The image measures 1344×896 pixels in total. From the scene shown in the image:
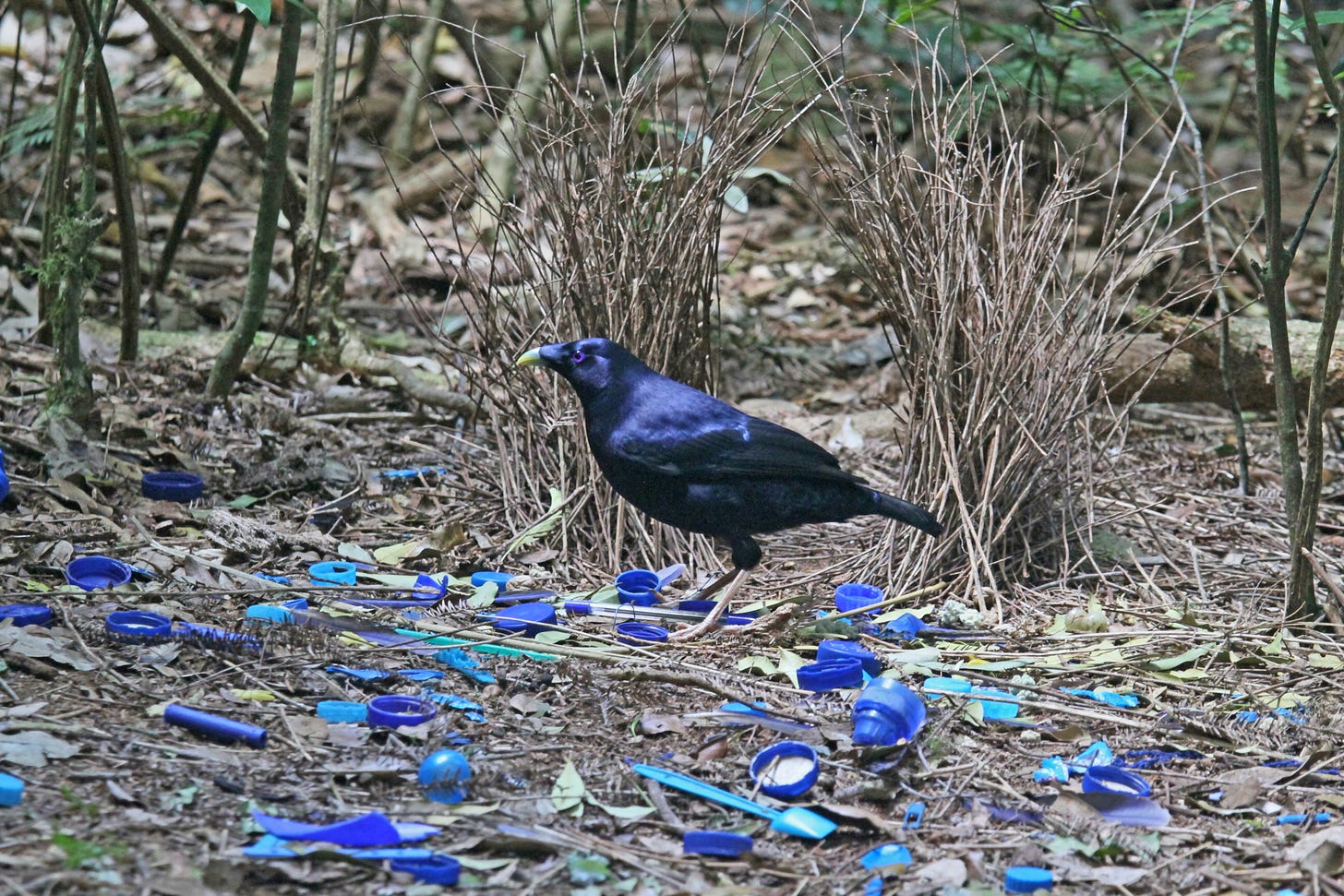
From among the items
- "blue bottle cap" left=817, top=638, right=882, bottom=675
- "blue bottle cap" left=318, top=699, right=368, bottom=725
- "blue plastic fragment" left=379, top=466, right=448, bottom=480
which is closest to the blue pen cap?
"blue bottle cap" left=318, top=699, right=368, bottom=725

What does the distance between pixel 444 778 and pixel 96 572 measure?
1352 mm

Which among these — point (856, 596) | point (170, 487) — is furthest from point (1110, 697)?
point (170, 487)

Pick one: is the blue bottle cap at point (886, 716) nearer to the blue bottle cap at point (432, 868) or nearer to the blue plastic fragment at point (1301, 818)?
the blue plastic fragment at point (1301, 818)

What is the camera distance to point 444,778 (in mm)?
2285

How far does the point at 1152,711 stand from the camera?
9.61 ft

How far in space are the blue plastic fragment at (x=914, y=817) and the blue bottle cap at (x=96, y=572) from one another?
189 centimetres

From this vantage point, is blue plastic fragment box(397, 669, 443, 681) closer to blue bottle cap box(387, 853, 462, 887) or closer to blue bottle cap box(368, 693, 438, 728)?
blue bottle cap box(368, 693, 438, 728)

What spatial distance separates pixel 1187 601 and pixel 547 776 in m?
1.94

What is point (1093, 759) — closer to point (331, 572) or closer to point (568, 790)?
point (568, 790)

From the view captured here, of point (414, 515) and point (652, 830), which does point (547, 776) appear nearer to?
Result: point (652, 830)

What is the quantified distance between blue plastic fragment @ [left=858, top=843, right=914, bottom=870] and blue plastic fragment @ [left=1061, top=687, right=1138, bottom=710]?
2.99 feet

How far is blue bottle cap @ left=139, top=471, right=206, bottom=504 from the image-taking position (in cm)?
392

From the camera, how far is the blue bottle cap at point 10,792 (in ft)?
6.76

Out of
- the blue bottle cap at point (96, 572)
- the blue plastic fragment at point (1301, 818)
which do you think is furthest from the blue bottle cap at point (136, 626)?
the blue plastic fragment at point (1301, 818)
